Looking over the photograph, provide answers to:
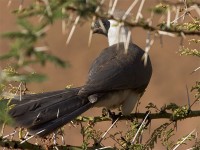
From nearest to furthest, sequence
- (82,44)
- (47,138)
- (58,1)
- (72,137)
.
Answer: (58,1) → (47,138) → (72,137) → (82,44)

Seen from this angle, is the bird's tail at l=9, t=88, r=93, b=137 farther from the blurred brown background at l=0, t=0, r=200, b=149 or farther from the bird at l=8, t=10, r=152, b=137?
the blurred brown background at l=0, t=0, r=200, b=149

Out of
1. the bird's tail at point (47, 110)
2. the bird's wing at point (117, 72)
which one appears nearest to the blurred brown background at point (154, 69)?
the bird's wing at point (117, 72)

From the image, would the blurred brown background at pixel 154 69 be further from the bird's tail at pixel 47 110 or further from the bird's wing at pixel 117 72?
the bird's tail at pixel 47 110

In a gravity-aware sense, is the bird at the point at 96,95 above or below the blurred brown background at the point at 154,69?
below

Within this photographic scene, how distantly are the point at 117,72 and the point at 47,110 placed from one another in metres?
1.17

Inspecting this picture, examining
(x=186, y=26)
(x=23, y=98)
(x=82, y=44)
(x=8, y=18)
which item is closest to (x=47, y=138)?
(x=23, y=98)

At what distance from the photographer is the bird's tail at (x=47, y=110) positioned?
9.88 feet

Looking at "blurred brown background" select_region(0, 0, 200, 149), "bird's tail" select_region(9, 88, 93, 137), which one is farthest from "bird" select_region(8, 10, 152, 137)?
"blurred brown background" select_region(0, 0, 200, 149)

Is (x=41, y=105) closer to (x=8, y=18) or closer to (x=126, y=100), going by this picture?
(x=126, y=100)

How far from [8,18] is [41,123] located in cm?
1058

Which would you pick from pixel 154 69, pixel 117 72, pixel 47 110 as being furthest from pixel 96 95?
pixel 154 69

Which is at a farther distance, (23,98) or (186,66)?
(186,66)

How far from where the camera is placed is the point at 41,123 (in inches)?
121

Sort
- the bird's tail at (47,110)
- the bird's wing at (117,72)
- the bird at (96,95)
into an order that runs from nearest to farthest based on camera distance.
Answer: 1. the bird's tail at (47,110)
2. the bird at (96,95)
3. the bird's wing at (117,72)
